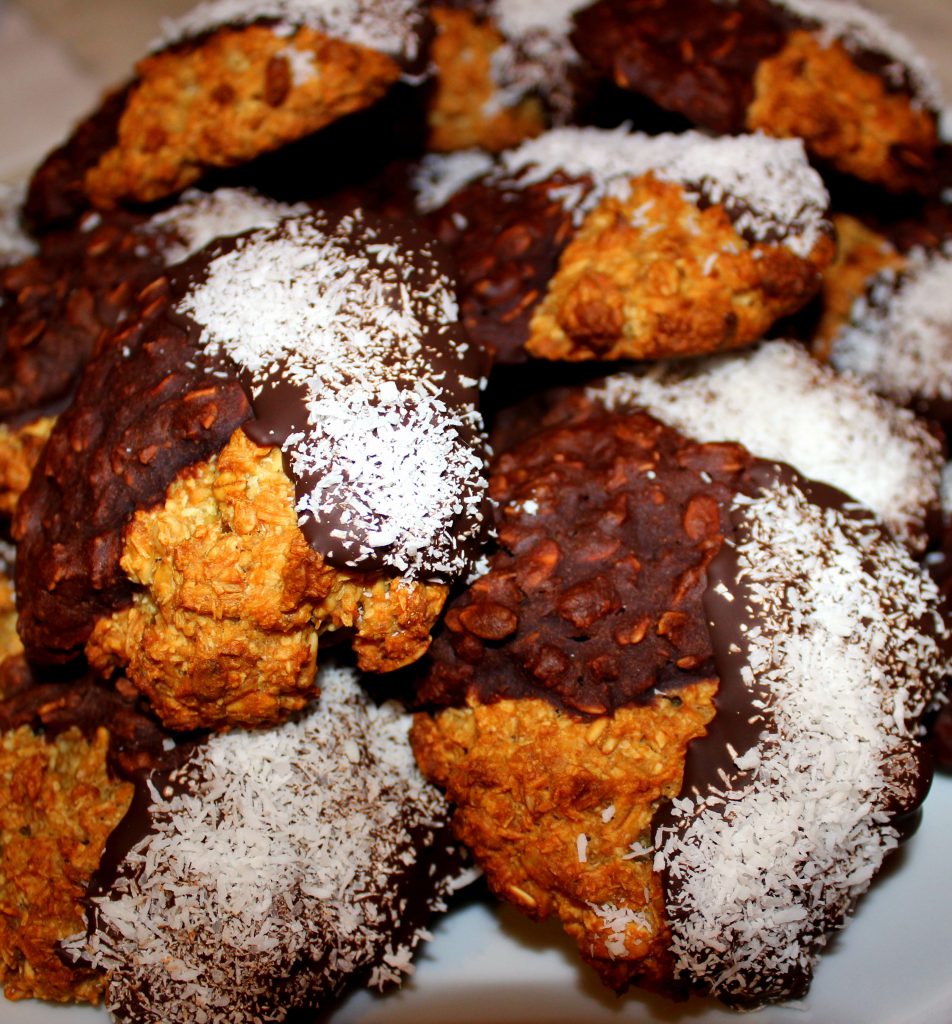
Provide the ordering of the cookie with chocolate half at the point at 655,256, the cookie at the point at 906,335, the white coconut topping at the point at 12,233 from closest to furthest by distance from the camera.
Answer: the cookie with chocolate half at the point at 655,256 → the cookie at the point at 906,335 → the white coconut topping at the point at 12,233

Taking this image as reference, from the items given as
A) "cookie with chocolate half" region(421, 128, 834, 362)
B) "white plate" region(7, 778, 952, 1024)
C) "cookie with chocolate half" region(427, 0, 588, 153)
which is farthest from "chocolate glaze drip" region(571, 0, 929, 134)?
"white plate" region(7, 778, 952, 1024)

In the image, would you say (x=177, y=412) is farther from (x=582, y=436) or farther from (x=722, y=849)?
(x=722, y=849)

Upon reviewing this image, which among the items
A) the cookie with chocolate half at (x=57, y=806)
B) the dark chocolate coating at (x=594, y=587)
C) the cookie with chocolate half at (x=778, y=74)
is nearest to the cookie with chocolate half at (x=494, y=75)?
the cookie with chocolate half at (x=778, y=74)

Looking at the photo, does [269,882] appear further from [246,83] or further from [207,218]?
[246,83]

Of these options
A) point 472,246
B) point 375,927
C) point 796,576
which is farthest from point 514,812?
point 472,246

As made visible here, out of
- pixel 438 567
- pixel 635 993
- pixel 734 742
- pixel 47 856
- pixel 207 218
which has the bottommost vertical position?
pixel 635 993

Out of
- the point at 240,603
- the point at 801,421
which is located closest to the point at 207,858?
the point at 240,603

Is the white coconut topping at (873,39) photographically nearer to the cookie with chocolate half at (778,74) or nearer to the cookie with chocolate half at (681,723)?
the cookie with chocolate half at (778,74)
